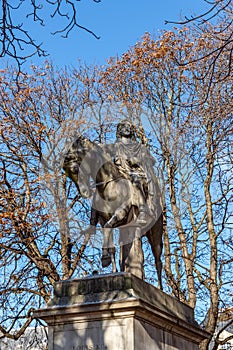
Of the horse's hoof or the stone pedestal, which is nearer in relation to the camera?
the stone pedestal

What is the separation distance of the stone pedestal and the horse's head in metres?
1.35

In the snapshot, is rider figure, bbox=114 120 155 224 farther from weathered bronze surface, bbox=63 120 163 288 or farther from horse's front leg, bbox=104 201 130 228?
horse's front leg, bbox=104 201 130 228

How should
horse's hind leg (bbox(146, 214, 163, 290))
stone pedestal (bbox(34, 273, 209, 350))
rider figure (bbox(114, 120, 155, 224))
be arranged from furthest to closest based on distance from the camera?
horse's hind leg (bbox(146, 214, 163, 290)) → rider figure (bbox(114, 120, 155, 224)) → stone pedestal (bbox(34, 273, 209, 350))

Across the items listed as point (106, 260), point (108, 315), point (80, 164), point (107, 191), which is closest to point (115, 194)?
point (107, 191)

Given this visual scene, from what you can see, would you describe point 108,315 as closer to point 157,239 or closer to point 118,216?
point 118,216

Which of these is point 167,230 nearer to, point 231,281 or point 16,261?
point 231,281

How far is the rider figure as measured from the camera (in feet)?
28.6

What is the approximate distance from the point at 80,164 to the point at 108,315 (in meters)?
2.12

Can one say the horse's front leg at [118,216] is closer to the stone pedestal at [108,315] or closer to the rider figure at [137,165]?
the rider figure at [137,165]

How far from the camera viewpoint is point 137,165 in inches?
354

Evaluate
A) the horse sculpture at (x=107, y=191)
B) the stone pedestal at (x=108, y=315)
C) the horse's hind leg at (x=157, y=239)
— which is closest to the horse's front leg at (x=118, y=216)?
the horse sculpture at (x=107, y=191)

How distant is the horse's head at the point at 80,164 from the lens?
8555 millimetres

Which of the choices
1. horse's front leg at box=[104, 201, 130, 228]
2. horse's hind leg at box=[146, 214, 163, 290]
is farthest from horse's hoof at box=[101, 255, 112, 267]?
horse's hind leg at box=[146, 214, 163, 290]

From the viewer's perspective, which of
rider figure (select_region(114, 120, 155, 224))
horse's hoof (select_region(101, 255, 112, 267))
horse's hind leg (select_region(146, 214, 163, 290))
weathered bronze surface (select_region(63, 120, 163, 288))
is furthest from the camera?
horse's hind leg (select_region(146, 214, 163, 290))
